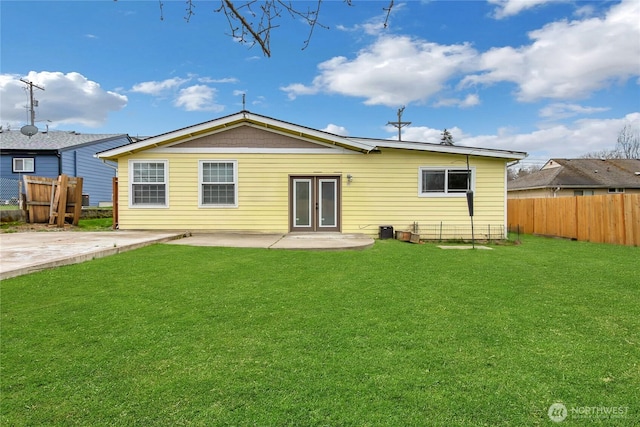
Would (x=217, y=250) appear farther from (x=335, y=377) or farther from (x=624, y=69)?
(x=624, y=69)

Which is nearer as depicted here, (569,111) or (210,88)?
A: (210,88)

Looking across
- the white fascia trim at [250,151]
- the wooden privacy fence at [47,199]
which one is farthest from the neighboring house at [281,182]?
the wooden privacy fence at [47,199]

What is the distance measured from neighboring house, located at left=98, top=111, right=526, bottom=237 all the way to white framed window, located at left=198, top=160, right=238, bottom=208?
3 cm

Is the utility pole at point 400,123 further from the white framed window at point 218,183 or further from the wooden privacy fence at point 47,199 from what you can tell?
the wooden privacy fence at point 47,199

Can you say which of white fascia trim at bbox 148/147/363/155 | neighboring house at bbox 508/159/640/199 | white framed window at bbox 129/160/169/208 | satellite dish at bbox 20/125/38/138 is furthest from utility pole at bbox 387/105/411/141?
satellite dish at bbox 20/125/38/138

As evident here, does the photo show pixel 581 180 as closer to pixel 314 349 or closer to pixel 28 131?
pixel 314 349

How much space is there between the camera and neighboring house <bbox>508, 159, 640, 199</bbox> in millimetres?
22125

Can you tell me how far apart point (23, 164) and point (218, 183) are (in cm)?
1770

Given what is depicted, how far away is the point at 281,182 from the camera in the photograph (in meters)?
11.2

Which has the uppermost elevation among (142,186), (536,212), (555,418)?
(142,186)

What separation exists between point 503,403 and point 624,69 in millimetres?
20154

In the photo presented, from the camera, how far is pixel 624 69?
632 inches

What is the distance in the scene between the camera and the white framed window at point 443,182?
1120 cm

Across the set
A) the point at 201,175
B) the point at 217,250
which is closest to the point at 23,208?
the point at 201,175
